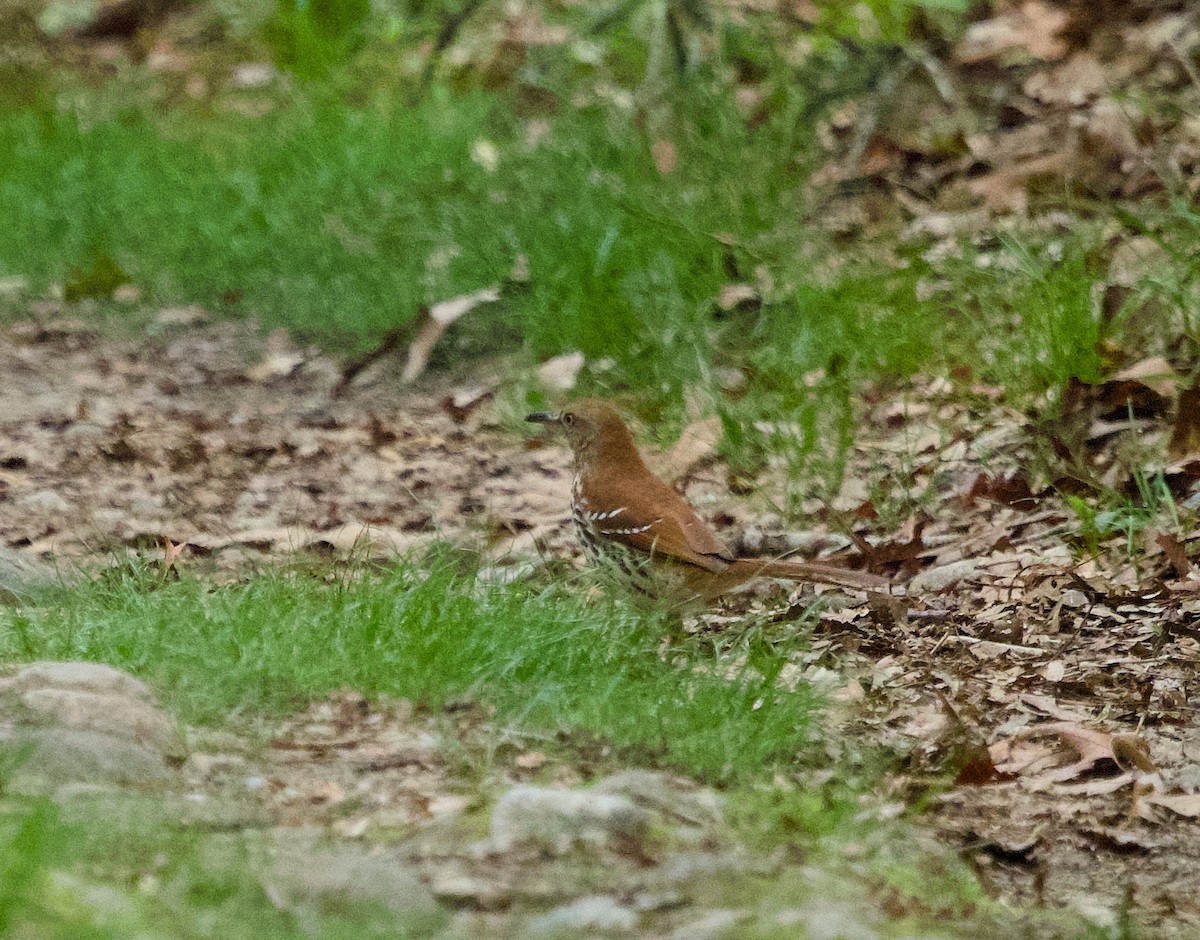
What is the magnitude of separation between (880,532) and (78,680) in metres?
2.55

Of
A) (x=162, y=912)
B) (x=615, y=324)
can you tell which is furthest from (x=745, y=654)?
(x=615, y=324)

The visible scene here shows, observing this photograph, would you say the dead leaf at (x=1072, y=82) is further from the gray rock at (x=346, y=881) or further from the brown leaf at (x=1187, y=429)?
A: the gray rock at (x=346, y=881)

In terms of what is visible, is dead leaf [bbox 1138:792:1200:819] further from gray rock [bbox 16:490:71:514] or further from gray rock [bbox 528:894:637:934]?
gray rock [bbox 16:490:71:514]

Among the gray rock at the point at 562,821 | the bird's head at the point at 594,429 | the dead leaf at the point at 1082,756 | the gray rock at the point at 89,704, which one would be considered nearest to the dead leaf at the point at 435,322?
the bird's head at the point at 594,429

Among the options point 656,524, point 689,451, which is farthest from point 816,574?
point 689,451

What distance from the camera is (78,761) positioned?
121 inches

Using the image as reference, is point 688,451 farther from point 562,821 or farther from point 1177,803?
point 562,821

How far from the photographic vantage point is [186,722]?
11.4 feet

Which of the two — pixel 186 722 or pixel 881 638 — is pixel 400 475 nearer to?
pixel 881 638

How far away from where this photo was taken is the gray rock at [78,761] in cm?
301

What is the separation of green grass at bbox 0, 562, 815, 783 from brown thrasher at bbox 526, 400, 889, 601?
0.22 metres

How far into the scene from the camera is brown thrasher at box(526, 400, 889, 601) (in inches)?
171

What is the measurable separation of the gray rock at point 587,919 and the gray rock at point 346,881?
0.53 feet

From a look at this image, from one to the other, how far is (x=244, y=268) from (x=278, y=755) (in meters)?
4.30
